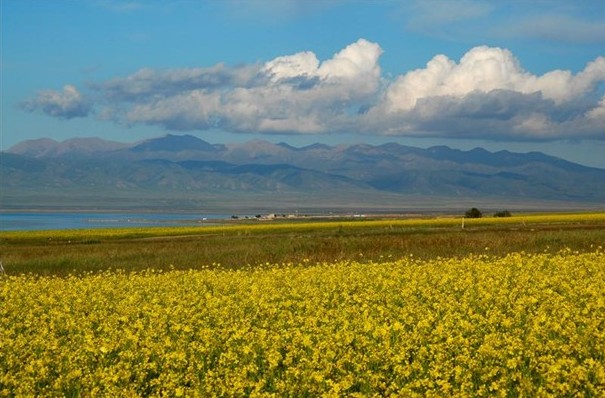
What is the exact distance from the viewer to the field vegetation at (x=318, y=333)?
11.4 metres

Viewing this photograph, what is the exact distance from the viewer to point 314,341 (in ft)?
44.4

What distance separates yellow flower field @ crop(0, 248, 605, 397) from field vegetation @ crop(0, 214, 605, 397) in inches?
1.4

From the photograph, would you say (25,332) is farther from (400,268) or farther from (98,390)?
(400,268)

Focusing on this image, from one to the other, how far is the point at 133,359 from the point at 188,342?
1242 mm

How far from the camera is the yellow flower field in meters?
11.3

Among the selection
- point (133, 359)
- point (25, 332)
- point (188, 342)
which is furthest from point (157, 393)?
point (25, 332)

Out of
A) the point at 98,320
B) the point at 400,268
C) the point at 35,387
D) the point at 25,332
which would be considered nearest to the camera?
the point at 35,387

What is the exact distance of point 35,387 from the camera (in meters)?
12.2

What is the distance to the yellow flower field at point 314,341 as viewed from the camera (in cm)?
1134

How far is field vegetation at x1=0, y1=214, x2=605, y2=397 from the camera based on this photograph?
11422mm

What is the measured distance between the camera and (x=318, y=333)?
13875 mm

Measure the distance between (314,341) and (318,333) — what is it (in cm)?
36

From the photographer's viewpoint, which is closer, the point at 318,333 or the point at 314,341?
the point at 314,341

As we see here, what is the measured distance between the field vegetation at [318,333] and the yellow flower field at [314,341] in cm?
4
